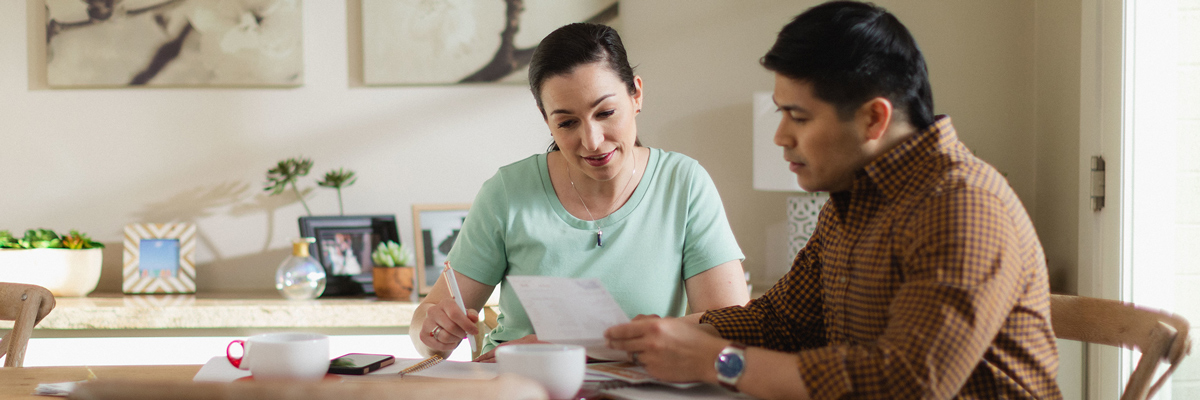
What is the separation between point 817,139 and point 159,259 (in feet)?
7.75

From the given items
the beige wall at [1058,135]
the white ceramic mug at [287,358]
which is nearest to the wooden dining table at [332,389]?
the white ceramic mug at [287,358]

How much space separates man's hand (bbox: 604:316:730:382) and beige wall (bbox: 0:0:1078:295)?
1.85 m

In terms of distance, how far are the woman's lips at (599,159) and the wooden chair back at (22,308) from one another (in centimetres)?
93

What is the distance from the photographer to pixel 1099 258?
85.3 inches

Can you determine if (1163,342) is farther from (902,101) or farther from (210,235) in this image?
(210,235)

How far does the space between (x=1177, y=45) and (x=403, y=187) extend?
2.17 metres

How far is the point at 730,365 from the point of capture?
892 millimetres

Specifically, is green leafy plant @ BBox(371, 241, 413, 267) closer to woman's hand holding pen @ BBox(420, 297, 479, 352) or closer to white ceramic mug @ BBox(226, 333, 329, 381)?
woman's hand holding pen @ BBox(420, 297, 479, 352)

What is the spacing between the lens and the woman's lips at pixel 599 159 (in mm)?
1471

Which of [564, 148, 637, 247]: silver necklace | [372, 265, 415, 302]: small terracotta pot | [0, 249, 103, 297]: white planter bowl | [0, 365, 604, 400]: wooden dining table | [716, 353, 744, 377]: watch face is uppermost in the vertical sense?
[564, 148, 637, 247]: silver necklace

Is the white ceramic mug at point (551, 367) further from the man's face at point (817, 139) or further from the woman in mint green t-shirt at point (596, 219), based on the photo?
the woman in mint green t-shirt at point (596, 219)

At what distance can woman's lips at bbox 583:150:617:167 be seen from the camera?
147 cm

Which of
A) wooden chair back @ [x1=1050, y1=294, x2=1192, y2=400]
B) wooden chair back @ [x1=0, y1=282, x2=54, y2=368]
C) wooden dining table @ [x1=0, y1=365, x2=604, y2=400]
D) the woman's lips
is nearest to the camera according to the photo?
wooden dining table @ [x1=0, y1=365, x2=604, y2=400]

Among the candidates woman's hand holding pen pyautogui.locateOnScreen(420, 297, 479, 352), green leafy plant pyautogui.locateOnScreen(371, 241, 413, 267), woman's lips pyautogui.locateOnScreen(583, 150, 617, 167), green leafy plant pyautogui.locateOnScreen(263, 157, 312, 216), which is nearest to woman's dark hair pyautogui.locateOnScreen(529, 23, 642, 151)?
woman's lips pyautogui.locateOnScreen(583, 150, 617, 167)
